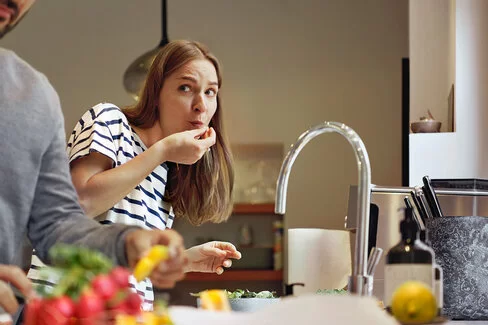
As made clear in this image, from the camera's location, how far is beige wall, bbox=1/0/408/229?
19.5 feet

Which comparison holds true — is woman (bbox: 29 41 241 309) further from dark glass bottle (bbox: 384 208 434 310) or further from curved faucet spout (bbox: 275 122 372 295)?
dark glass bottle (bbox: 384 208 434 310)

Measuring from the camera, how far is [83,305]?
88cm

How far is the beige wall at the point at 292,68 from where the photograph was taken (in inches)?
234

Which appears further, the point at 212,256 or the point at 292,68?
the point at 292,68

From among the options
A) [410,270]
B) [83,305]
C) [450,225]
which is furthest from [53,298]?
[450,225]

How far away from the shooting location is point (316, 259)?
2.55m

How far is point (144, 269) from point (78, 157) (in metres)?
1.17

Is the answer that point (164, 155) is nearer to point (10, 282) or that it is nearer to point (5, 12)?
point (5, 12)

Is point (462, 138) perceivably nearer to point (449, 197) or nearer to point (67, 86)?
point (449, 197)

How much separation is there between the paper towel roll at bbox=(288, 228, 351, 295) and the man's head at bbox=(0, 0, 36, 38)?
1.16 m

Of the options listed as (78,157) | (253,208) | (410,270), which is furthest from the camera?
(253,208)

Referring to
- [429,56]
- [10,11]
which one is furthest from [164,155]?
[429,56]

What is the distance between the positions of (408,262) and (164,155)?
0.81 meters

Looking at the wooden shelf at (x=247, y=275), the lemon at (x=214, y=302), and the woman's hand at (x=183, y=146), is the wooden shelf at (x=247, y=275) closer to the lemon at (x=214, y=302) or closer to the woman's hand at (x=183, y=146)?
the woman's hand at (x=183, y=146)
